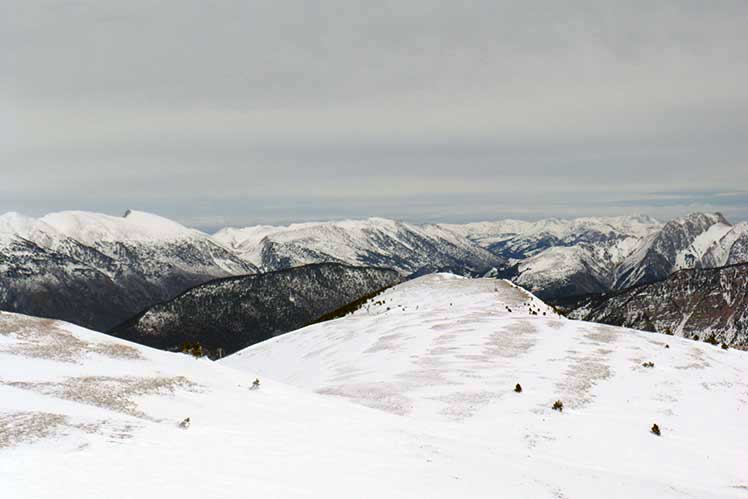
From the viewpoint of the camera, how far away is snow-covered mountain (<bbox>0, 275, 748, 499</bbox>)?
12789mm

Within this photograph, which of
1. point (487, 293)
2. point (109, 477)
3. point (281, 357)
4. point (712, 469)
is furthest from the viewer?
point (487, 293)

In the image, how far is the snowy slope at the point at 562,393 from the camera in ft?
62.9

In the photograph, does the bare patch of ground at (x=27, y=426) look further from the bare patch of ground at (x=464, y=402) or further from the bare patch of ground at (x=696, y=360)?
the bare patch of ground at (x=696, y=360)

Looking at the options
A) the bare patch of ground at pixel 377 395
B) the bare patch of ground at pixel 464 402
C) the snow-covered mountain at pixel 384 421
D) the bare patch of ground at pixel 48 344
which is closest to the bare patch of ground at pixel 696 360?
the snow-covered mountain at pixel 384 421

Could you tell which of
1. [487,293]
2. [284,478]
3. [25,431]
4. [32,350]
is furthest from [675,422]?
[487,293]

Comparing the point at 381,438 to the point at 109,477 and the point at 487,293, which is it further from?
the point at 487,293

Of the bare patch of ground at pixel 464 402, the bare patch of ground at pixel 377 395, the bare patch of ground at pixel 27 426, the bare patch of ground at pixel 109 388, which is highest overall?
the bare patch of ground at pixel 27 426

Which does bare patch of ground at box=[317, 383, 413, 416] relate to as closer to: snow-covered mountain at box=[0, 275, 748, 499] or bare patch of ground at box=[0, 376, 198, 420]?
snow-covered mountain at box=[0, 275, 748, 499]

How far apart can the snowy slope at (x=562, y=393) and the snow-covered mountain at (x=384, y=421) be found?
0.13 m

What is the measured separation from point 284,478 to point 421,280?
303 feet

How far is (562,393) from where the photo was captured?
2778cm

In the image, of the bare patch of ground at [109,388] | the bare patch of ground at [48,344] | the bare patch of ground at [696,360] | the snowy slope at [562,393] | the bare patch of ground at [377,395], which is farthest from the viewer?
the bare patch of ground at [696,360]

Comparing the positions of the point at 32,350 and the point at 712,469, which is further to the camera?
the point at 32,350

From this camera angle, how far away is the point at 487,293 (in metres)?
78.2
